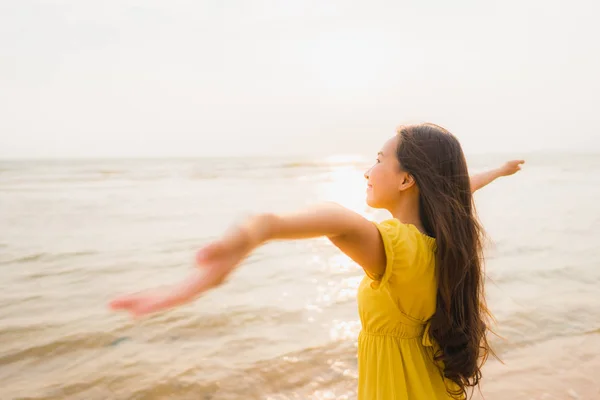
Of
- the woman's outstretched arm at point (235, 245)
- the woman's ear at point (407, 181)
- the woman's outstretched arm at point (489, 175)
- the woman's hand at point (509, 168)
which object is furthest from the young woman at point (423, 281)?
the woman's hand at point (509, 168)

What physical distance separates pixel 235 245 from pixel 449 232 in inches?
42.7

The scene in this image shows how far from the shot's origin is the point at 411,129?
212cm

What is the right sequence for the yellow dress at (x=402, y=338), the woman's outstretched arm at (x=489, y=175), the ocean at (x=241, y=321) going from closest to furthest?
the yellow dress at (x=402, y=338), the woman's outstretched arm at (x=489, y=175), the ocean at (x=241, y=321)

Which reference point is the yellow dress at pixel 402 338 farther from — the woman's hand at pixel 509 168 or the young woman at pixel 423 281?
the woman's hand at pixel 509 168

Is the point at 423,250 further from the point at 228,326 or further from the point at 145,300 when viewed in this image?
the point at 228,326

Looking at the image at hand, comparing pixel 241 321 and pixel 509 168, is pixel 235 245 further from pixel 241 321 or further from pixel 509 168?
pixel 241 321

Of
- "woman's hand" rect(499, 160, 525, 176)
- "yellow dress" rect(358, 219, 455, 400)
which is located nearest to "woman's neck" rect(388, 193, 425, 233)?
"yellow dress" rect(358, 219, 455, 400)

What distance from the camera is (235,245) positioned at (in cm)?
119

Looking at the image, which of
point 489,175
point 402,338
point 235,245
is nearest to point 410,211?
point 402,338

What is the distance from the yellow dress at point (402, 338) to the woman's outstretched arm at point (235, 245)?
1.58 feet

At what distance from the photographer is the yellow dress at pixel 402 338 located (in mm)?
1916

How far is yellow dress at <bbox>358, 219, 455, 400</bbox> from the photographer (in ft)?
6.29

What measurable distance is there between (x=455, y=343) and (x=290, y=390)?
2.40 meters

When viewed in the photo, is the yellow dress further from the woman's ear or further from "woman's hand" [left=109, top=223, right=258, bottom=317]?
"woman's hand" [left=109, top=223, right=258, bottom=317]
